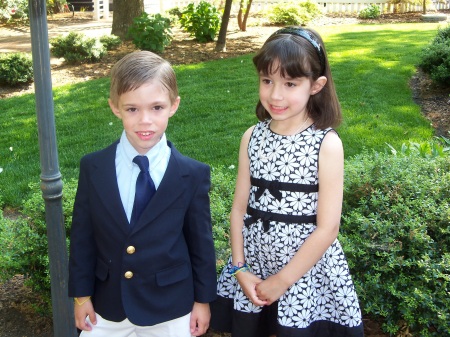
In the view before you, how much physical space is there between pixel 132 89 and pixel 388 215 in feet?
5.35

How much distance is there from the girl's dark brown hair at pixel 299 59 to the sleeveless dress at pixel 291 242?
0.11 meters

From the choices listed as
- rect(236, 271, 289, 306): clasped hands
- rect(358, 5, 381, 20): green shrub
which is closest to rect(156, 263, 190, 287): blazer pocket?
rect(236, 271, 289, 306): clasped hands

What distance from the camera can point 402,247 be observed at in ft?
9.70

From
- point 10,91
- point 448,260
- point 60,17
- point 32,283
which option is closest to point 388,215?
point 448,260

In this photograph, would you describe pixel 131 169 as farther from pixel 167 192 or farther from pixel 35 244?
pixel 35 244

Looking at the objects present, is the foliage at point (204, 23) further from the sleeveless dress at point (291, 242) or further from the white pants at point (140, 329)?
the white pants at point (140, 329)

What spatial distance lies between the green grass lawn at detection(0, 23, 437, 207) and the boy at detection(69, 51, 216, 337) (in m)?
3.32

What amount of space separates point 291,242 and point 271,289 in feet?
0.66

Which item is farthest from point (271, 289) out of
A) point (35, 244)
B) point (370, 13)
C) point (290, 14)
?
point (370, 13)

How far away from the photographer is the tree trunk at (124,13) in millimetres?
12812

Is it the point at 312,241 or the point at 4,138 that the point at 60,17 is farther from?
the point at 312,241

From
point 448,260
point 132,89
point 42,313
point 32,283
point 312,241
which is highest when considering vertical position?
point 132,89

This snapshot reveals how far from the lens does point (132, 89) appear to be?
213 cm

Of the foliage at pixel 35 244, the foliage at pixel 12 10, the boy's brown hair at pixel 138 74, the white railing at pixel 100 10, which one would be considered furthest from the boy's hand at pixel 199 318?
the white railing at pixel 100 10
